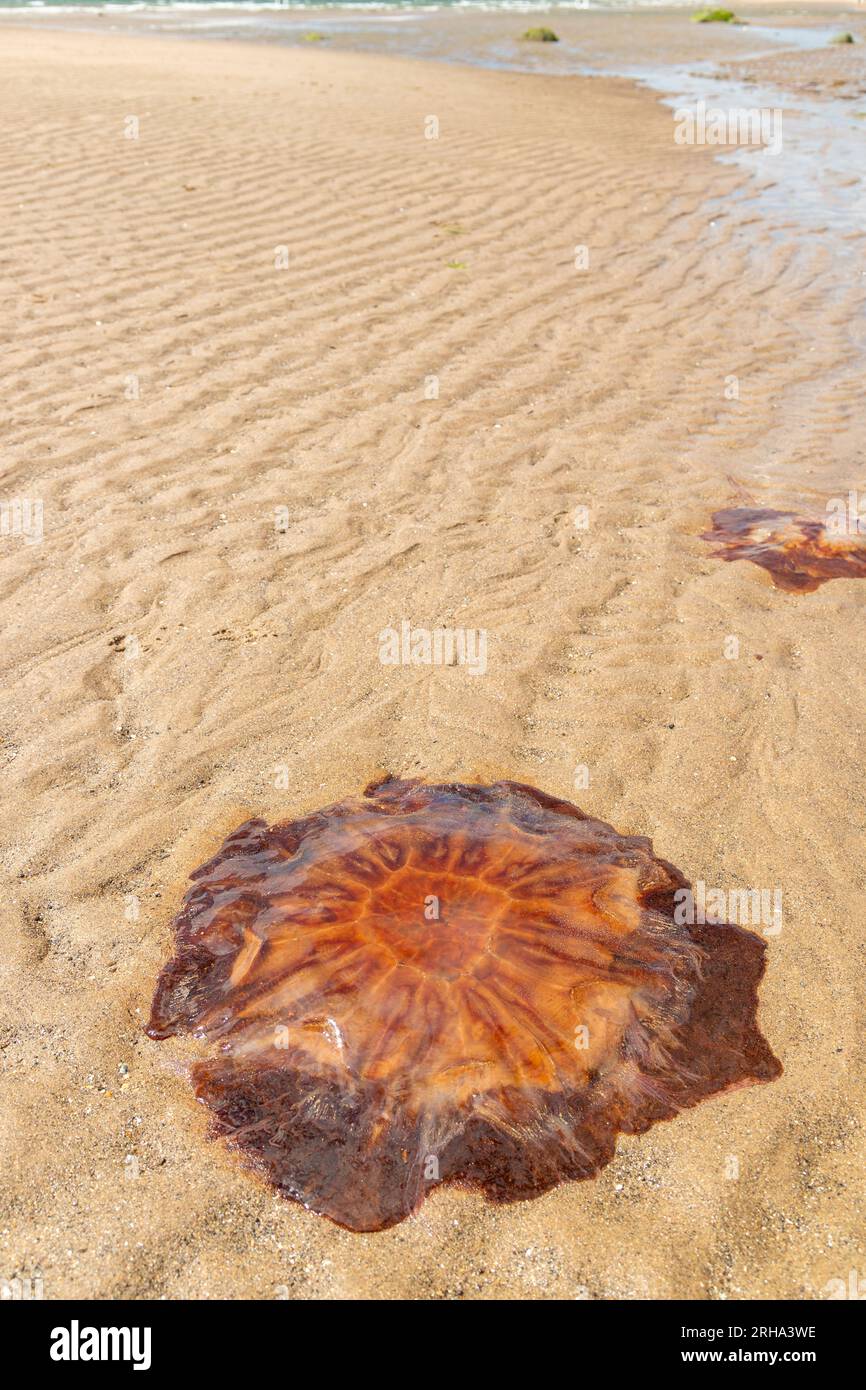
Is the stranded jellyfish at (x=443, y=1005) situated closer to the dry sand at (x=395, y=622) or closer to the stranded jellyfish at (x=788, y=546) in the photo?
the dry sand at (x=395, y=622)

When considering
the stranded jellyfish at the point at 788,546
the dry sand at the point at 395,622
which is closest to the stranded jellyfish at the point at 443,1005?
the dry sand at the point at 395,622

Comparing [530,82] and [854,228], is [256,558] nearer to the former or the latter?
[854,228]

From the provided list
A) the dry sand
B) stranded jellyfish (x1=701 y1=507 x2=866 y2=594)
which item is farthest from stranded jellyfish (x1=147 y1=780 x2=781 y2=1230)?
stranded jellyfish (x1=701 y1=507 x2=866 y2=594)

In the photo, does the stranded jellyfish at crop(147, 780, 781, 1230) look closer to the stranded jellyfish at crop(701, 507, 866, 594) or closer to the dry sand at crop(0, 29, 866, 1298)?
the dry sand at crop(0, 29, 866, 1298)

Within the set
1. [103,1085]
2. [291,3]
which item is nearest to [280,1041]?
[103,1085]

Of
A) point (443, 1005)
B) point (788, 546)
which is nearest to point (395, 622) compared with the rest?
point (788, 546)

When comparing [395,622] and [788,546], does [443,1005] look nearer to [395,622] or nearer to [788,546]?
[395,622]
